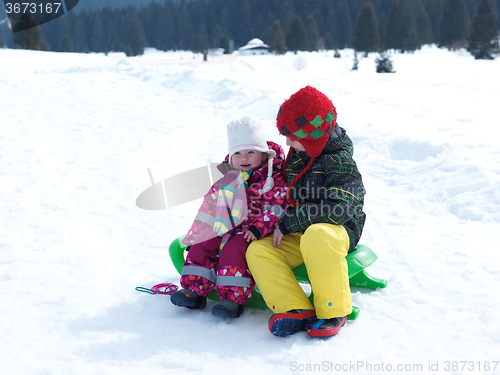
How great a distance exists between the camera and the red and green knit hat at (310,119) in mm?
2020

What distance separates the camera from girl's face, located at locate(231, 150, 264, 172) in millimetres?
2297

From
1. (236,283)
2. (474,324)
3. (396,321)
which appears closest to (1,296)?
(236,283)

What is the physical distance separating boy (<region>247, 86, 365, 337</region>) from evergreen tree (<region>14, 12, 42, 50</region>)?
4047cm

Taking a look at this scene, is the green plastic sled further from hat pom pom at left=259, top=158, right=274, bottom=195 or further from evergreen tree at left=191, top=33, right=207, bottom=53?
evergreen tree at left=191, top=33, right=207, bottom=53

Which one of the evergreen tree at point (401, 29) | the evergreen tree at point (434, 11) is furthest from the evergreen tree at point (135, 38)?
the evergreen tree at point (434, 11)

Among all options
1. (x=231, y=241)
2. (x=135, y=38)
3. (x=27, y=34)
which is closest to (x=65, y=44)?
(x=135, y=38)

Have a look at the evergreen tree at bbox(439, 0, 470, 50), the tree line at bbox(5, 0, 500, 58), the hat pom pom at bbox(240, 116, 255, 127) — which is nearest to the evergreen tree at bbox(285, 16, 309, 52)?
the tree line at bbox(5, 0, 500, 58)

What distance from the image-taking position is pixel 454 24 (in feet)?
150

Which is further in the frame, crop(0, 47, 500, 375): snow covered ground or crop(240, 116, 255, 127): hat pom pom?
crop(240, 116, 255, 127): hat pom pom

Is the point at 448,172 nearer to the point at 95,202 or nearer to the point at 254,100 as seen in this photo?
the point at 95,202

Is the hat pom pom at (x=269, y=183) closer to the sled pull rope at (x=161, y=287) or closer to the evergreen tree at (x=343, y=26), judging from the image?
the sled pull rope at (x=161, y=287)

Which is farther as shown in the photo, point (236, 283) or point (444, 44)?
point (444, 44)

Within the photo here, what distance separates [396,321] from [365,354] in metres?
0.35

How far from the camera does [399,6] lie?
44.6m
